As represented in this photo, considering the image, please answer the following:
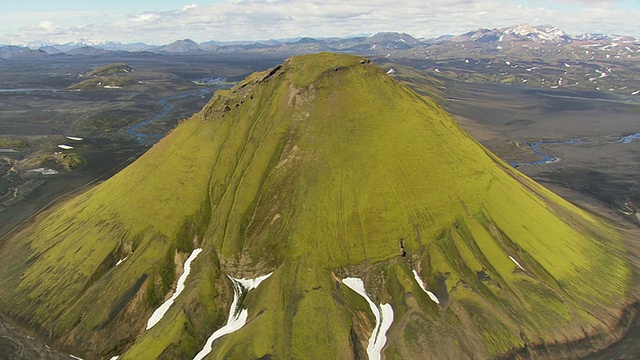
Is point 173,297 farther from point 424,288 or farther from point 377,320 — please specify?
point 424,288

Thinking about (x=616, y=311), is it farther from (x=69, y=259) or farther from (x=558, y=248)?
(x=69, y=259)

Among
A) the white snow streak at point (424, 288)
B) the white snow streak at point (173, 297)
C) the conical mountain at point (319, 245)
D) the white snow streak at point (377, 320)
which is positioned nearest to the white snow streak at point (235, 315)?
the conical mountain at point (319, 245)

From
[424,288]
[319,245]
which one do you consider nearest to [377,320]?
[424,288]

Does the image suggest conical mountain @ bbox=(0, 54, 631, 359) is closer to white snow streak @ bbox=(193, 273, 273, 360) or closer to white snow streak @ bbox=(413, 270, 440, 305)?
white snow streak @ bbox=(413, 270, 440, 305)

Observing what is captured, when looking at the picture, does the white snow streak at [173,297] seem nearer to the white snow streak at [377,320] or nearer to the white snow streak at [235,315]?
the white snow streak at [235,315]

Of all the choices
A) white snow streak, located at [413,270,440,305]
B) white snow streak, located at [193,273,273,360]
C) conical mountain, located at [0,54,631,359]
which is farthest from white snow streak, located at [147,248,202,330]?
white snow streak, located at [413,270,440,305]

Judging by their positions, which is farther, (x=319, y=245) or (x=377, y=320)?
(x=319, y=245)
